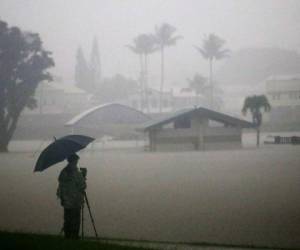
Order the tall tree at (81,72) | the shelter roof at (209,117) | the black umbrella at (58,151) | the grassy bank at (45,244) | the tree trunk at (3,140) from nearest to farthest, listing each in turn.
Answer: the grassy bank at (45,244) → the black umbrella at (58,151) → the shelter roof at (209,117) → the tree trunk at (3,140) → the tall tree at (81,72)

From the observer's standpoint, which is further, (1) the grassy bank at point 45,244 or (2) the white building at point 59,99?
(2) the white building at point 59,99

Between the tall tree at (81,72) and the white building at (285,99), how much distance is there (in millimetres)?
43491

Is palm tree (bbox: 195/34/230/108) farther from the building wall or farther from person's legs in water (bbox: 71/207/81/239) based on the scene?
person's legs in water (bbox: 71/207/81/239)

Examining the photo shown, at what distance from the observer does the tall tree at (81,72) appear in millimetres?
87631

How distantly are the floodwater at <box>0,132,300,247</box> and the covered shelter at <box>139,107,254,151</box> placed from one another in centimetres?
1305

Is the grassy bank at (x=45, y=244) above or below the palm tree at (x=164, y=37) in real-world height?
below

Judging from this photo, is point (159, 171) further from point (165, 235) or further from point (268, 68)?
point (268, 68)

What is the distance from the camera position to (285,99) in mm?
47062

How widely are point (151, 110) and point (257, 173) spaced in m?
51.4

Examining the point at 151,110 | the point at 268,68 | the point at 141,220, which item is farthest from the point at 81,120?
the point at 268,68

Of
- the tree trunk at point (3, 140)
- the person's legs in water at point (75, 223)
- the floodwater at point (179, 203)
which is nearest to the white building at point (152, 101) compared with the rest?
the tree trunk at point (3, 140)

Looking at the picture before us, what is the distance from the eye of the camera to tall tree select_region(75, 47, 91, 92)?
8763cm

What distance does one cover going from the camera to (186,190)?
15.0 meters

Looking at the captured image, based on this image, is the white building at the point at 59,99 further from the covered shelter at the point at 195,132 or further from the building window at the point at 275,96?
the covered shelter at the point at 195,132
